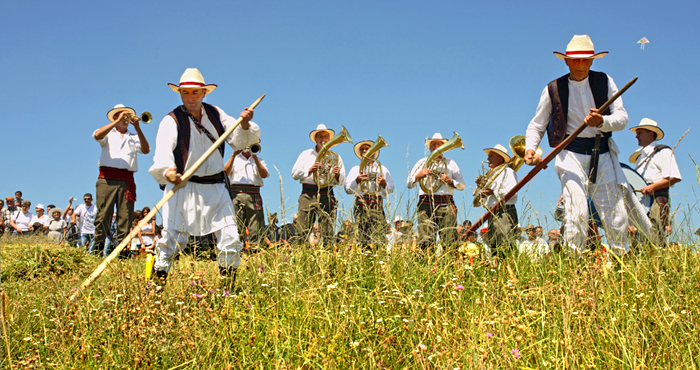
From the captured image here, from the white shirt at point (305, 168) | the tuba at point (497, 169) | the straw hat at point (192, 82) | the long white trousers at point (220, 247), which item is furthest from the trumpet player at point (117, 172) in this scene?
the tuba at point (497, 169)

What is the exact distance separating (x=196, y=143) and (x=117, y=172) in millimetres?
3556

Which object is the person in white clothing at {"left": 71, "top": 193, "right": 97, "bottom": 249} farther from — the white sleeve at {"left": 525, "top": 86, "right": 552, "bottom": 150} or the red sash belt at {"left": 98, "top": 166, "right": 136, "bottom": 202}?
the white sleeve at {"left": 525, "top": 86, "right": 552, "bottom": 150}

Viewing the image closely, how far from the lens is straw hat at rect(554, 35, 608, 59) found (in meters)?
5.76

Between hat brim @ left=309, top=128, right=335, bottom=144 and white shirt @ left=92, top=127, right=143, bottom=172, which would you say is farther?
hat brim @ left=309, top=128, right=335, bottom=144

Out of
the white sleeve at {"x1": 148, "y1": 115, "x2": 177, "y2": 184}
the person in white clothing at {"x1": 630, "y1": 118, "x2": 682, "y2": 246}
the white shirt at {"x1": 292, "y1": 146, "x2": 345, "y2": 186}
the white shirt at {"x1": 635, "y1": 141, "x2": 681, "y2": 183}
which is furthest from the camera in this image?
the white shirt at {"x1": 292, "y1": 146, "x2": 345, "y2": 186}

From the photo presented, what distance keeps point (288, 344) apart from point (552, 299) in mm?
1580

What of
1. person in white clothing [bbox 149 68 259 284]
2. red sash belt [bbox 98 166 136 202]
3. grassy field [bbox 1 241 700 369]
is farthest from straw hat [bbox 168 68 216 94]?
red sash belt [bbox 98 166 136 202]

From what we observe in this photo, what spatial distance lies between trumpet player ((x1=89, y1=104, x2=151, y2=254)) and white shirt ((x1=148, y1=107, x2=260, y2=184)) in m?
2.99

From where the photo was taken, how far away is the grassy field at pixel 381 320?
3.22m

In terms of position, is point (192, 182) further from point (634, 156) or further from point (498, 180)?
point (634, 156)

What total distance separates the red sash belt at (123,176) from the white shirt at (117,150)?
70 mm

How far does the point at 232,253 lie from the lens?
541 centimetres

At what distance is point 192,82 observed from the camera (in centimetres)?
582

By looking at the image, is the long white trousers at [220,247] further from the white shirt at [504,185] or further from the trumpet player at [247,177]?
the trumpet player at [247,177]
